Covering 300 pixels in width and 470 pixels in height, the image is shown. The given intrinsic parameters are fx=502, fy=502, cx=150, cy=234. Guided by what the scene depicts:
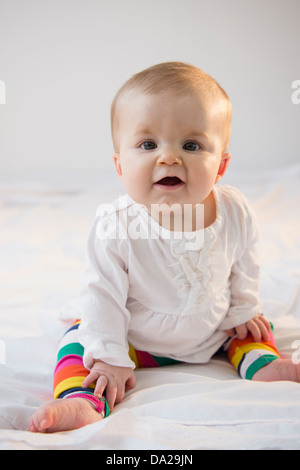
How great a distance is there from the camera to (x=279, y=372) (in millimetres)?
904

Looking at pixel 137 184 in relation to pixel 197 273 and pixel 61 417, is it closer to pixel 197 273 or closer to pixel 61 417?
pixel 197 273

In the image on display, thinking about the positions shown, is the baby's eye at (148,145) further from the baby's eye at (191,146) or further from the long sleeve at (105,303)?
the long sleeve at (105,303)

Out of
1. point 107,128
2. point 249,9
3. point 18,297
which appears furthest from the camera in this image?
point 107,128

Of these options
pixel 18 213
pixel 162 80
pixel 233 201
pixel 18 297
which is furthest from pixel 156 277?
pixel 18 213

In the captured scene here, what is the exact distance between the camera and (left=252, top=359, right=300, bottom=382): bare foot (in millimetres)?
893

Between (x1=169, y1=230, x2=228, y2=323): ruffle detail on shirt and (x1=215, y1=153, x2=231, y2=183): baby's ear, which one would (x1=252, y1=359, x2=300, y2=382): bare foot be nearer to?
(x1=169, y1=230, x2=228, y2=323): ruffle detail on shirt

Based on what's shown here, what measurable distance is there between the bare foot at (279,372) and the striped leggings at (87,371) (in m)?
0.01

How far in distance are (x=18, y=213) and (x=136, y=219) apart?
1172 mm

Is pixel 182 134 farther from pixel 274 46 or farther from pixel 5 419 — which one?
pixel 274 46

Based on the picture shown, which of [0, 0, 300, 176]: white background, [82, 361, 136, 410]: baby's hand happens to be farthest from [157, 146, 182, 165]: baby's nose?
[0, 0, 300, 176]: white background

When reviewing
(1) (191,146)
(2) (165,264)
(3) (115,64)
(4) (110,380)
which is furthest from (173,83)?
(3) (115,64)

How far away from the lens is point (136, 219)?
0.92 metres

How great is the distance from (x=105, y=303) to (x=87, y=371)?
0.12 metres

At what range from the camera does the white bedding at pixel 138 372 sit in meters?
0.68
